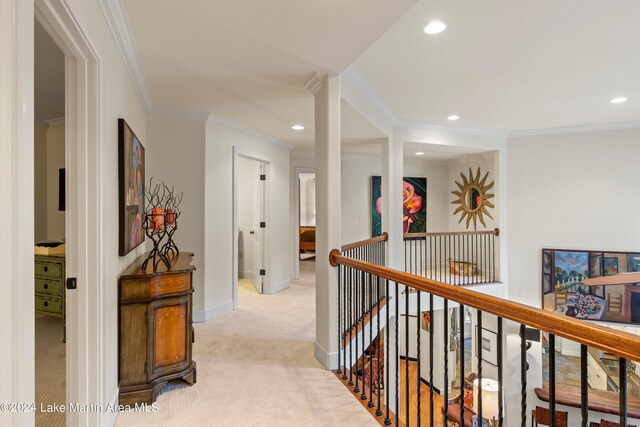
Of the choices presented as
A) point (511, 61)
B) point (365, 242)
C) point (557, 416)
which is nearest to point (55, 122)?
point (365, 242)

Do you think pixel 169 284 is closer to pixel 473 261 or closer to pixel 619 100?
pixel 619 100

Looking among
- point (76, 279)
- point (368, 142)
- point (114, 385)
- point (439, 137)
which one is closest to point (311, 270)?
point (368, 142)

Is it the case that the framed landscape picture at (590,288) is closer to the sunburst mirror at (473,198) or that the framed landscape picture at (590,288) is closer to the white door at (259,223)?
the sunburst mirror at (473,198)

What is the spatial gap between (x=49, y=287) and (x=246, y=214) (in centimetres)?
326

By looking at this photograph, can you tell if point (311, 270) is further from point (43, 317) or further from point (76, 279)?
point (76, 279)

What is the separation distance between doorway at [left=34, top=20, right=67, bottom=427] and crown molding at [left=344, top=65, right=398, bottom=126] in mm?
2308

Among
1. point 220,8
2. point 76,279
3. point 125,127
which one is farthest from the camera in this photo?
point 125,127

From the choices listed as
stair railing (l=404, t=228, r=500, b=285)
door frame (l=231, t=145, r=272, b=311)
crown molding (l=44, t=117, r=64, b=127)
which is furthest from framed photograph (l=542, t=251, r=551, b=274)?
crown molding (l=44, t=117, r=64, b=127)

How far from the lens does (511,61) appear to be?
2.98 meters

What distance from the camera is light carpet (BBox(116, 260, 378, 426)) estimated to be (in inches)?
80.0

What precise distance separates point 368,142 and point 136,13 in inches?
145

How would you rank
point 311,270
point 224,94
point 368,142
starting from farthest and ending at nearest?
1. point 311,270
2. point 368,142
3. point 224,94

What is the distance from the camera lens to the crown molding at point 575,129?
17.1 feet

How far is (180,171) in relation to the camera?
3854 mm
